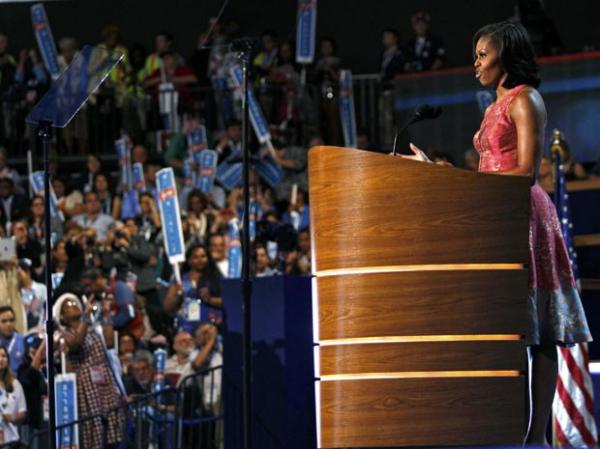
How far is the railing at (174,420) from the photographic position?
8.75 metres

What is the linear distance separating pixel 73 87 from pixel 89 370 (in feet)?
12.1

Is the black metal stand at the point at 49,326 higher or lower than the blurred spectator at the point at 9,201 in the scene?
lower

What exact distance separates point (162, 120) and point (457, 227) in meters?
12.1

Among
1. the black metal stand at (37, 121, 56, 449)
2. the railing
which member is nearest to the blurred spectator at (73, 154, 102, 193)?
the railing

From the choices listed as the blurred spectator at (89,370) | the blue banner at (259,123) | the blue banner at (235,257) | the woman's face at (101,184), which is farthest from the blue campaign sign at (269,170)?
the blurred spectator at (89,370)

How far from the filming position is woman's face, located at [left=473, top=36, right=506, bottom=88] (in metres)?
4.67

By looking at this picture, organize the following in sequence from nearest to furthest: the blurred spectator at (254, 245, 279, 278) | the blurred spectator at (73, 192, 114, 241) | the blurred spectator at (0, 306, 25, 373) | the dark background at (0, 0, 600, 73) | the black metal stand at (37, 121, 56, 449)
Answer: the black metal stand at (37, 121, 56, 449), the blurred spectator at (0, 306, 25, 373), the blurred spectator at (254, 245, 279, 278), the blurred spectator at (73, 192, 114, 241), the dark background at (0, 0, 600, 73)

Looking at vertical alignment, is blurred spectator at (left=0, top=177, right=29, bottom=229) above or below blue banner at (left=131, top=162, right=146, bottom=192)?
below

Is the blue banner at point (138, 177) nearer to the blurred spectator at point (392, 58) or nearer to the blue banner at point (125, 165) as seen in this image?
the blue banner at point (125, 165)

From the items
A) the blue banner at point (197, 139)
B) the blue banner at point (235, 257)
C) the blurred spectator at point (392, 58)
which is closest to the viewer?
the blue banner at point (235, 257)

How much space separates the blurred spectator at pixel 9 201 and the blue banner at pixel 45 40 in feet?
6.06

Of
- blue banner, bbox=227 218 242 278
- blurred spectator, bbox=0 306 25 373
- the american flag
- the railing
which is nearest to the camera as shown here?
the american flag

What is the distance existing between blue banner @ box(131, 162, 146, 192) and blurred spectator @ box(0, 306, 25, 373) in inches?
137

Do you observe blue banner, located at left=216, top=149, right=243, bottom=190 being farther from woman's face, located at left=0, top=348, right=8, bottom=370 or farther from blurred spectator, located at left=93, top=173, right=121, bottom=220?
A: woman's face, located at left=0, top=348, right=8, bottom=370
